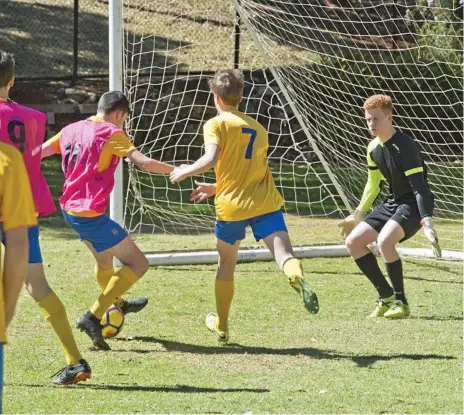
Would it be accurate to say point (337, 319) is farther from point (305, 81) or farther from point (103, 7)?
point (103, 7)

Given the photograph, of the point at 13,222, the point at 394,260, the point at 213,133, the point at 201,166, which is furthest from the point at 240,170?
the point at 13,222

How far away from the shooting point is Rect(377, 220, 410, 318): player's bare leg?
684cm

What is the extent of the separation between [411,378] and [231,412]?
1.19 metres

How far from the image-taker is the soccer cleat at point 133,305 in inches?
260

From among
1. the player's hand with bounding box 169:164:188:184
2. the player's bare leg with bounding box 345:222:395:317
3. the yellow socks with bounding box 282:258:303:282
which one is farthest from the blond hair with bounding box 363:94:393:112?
the player's hand with bounding box 169:164:188:184

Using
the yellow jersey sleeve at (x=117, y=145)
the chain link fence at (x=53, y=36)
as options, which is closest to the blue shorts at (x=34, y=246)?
the yellow jersey sleeve at (x=117, y=145)

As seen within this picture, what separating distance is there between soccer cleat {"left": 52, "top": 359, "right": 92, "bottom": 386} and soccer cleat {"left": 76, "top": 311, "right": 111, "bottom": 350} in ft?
2.53

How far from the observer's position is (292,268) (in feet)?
18.6

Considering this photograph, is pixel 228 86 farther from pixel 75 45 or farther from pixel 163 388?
pixel 75 45

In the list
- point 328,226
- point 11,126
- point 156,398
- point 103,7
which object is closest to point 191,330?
point 156,398

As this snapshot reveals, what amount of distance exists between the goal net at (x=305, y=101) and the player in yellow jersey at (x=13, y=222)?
5.64m

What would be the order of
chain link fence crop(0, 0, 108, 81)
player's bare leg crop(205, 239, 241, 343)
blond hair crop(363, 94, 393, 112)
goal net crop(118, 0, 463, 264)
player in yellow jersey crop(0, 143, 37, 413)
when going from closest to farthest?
player in yellow jersey crop(0, 143, 37, 413) → player's bare leg crop(205, 239, 241, 343) → blond hair crop(363, 94, 393, 112) → goal net crop(118, 0, 463, 264) → chain link fence crop(0, 0, 108, 81)

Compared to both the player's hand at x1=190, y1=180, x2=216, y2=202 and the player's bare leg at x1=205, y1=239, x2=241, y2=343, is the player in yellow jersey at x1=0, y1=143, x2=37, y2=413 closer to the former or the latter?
the player's hand at x1=190, y1=180, x2=216, y2=202

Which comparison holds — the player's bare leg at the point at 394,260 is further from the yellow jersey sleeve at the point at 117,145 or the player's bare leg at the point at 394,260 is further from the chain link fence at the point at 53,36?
the chain link fence at the point at 53,36
